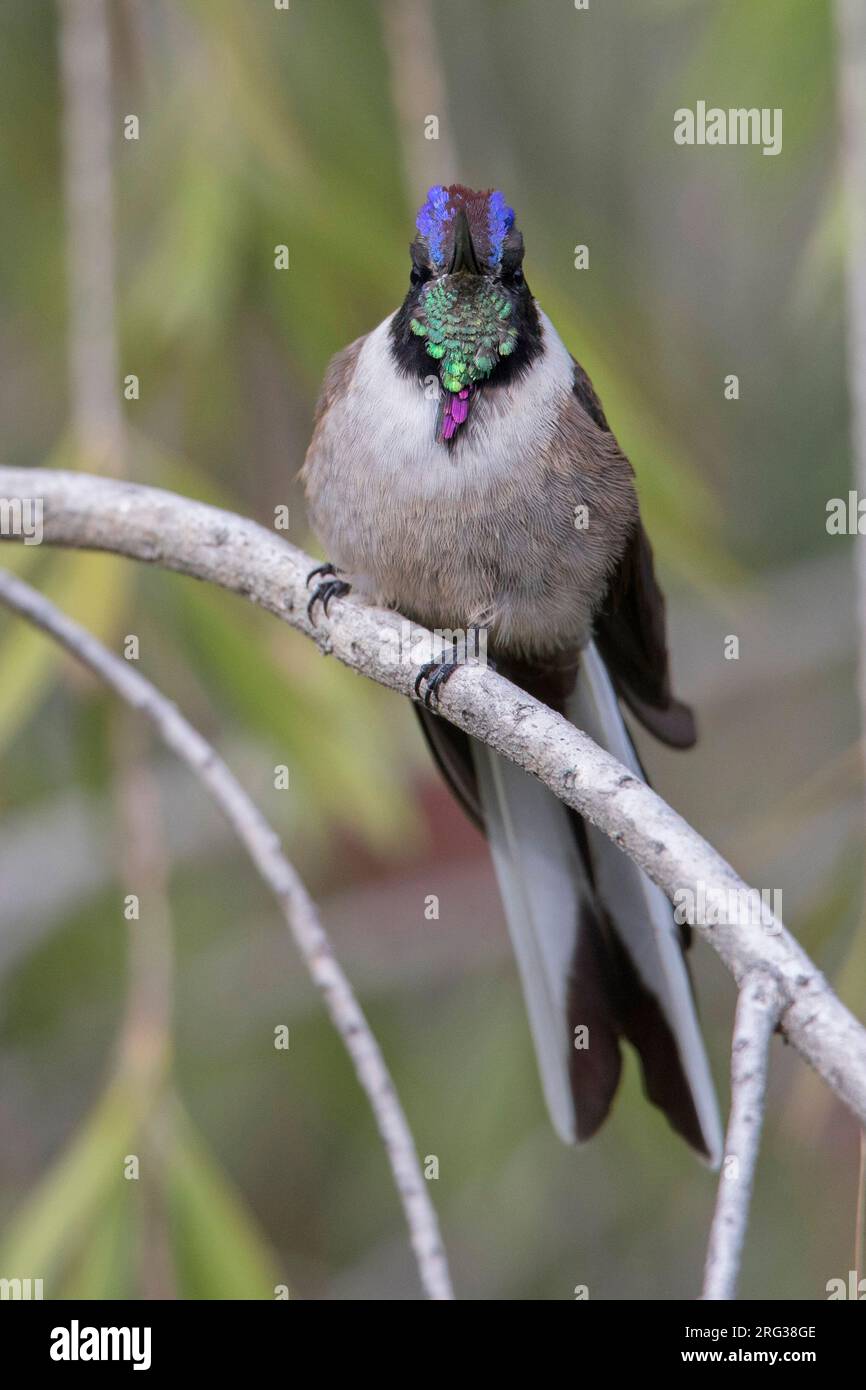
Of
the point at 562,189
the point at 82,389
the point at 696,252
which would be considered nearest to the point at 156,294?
the point at 82,389

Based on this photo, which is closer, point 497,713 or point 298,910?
point 497,713

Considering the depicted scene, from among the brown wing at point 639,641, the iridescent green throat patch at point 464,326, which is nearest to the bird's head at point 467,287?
the iridescent green throat patch at point 464,326

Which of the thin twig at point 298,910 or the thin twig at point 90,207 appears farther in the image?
the thin twig at point 90,207

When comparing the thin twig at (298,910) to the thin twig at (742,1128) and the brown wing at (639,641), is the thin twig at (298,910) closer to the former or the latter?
the thin twig at (742,1128)

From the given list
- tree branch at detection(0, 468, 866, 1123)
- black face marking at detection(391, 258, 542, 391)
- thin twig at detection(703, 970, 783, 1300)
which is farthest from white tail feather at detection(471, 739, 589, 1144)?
thin twig at detection(703, 970, 783, 1300)

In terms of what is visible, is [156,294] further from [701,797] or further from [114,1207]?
[701,797]

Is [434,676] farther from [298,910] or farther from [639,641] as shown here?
[639,641]

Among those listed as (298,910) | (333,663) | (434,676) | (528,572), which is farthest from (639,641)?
(298,910)

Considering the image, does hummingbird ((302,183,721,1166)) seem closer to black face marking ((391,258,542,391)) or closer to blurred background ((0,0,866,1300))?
black face marking ((391,258,542,391))
